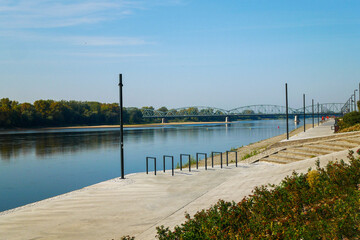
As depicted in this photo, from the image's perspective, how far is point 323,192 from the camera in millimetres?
6473

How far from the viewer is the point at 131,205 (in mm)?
9531

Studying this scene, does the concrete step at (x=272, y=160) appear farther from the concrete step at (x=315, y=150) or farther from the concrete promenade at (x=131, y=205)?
the concrete promenade at (x=131, y=205)

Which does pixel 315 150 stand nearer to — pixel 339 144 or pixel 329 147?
pixel 329 147

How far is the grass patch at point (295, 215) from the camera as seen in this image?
4.35 meters

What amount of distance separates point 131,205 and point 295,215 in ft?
17.5

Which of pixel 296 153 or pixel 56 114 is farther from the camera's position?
pixel 56 114

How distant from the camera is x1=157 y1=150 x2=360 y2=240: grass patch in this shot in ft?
14.3

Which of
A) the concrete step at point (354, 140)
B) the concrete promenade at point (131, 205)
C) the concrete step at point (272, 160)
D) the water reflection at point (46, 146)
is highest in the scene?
the concrete step at point (354, 140)

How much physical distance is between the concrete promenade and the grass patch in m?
1.90

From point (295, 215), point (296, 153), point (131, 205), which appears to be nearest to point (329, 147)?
point (296, 153)

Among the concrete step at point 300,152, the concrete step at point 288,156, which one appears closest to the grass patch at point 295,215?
the concrete step at point 288,156

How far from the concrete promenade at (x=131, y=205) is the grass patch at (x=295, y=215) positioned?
75.0 inches

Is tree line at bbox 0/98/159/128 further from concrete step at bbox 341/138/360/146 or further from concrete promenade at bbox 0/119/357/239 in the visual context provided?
concrete step at bbox 341/138/360/146

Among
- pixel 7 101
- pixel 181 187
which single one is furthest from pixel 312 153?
pixel 7 101
